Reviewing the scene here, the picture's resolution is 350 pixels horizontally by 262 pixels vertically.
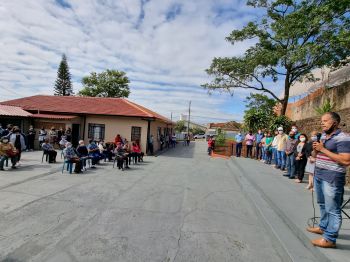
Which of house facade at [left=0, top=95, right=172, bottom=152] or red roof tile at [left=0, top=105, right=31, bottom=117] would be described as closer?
red roof tile at [left=0, top=105, right=31, bottom=117]

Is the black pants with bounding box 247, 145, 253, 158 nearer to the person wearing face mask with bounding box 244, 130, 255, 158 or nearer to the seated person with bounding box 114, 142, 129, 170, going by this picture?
the person wearing face mask with bounding box 244, 130, 255, 158

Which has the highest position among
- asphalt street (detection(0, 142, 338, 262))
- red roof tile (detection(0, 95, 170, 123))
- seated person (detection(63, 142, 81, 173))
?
red roof tile (detection(0, 95, 170, 123))

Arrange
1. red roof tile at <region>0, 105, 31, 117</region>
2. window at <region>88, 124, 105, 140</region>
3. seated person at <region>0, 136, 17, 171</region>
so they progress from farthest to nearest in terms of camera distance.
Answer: window at <region>88, 124, 105, 140</region> < red roof tile at <region>0, 105, 31, 117</region> < seated person at <region>0, 136, 17, 171</region>

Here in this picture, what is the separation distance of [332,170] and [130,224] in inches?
142

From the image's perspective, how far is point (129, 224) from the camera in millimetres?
5109

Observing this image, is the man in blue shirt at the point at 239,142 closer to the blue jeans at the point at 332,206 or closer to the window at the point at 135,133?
the window at the point at 135,133

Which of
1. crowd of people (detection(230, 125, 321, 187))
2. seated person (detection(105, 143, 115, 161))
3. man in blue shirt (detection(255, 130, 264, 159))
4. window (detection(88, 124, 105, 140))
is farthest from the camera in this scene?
window (detection(88, 124, 105, 140))

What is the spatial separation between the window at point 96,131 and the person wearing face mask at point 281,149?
13073 millimetres

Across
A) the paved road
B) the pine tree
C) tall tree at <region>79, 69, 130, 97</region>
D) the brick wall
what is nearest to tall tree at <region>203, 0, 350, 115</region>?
the brick wall

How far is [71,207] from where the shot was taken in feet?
19.9

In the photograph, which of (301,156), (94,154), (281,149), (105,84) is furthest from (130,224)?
(105,84)

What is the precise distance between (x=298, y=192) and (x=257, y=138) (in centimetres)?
922

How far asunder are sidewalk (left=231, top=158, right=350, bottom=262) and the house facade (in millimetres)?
10634

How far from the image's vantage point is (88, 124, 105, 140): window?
2057cm
